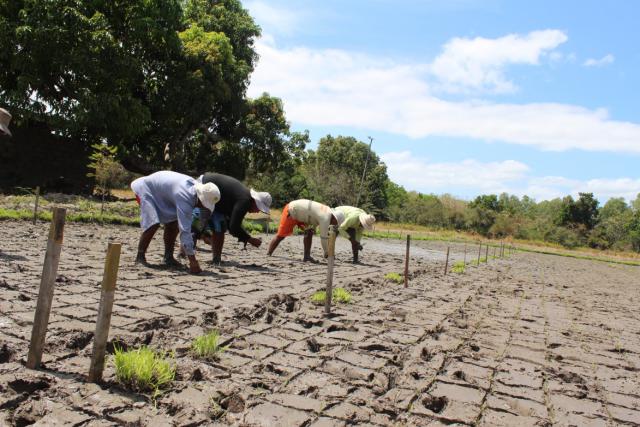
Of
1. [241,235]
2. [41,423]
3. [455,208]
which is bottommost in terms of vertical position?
[41,423]

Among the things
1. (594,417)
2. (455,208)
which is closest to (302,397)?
(594,417)

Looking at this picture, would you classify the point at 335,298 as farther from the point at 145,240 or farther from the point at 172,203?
the point at 145,240

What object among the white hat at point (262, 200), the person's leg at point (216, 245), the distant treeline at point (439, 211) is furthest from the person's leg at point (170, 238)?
the distant treeline at point (439, 211)

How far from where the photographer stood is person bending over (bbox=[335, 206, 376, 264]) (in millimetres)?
10664

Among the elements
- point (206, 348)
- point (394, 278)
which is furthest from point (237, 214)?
point (206, 348)

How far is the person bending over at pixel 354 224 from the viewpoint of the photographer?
35.0ft

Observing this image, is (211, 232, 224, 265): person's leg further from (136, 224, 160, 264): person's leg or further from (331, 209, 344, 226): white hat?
(331, 209, 344, 226): white hat

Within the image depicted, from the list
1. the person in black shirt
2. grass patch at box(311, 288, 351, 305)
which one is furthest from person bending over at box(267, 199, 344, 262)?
grass patch at box(311, 288, 351, 305)

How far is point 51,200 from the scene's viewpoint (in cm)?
1552

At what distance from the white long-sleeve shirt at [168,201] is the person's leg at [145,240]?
0.07 meters

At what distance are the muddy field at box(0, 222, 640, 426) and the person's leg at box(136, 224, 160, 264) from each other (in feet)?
1.19

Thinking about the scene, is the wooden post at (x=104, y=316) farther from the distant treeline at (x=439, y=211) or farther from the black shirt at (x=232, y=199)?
the distant treeline at (x=439, y=211)

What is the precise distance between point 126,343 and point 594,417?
2840 millimetres

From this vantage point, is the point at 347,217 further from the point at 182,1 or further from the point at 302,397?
the point at 182,1
